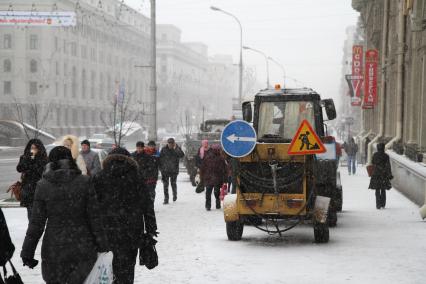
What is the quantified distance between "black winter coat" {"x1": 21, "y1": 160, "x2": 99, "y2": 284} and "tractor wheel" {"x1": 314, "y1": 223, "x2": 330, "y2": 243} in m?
7.23

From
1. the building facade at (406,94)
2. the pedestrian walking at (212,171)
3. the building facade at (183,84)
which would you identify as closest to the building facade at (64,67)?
the building facade at (183,84)

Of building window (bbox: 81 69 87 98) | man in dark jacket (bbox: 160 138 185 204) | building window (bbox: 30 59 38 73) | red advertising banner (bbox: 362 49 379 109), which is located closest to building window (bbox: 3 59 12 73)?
building window (bbox: 30 59 38 73)

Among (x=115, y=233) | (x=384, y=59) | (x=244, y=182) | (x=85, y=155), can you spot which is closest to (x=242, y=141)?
(x=244, y=182)

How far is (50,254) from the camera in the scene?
230 inches

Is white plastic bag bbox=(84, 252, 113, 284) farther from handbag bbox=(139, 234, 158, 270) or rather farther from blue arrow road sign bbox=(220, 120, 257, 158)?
blue arrow road sign bbox=(220, 120, 257, 158)

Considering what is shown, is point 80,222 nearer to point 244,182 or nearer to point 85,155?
point 244,182

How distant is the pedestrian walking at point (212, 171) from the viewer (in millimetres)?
18453

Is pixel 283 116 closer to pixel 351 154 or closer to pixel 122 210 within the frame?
pixel 122 210

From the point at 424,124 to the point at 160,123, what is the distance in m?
99.3

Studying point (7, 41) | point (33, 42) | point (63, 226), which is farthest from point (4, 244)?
point (7, 41)

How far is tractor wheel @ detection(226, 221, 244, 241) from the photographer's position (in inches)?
514

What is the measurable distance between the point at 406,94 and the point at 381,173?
10.0 metres

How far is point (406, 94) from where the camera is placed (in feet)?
90.2

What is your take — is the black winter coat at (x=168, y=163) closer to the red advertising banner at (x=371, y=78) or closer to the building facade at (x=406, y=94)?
the building facade at (x=406, y=94)
